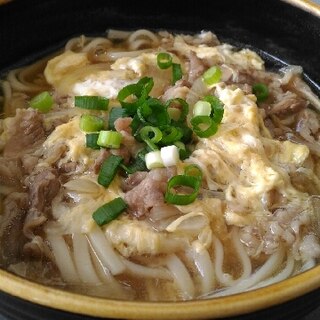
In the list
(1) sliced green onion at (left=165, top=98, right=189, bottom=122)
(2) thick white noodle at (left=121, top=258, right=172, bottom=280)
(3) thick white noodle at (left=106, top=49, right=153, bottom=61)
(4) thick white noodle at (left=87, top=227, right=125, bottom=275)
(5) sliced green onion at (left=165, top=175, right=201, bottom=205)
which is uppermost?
(1) sliced green onion at (left=165, top=98, right=189, bottom=122)

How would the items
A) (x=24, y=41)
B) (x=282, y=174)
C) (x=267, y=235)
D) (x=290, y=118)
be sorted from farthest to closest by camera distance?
(x=24, y=41) < (x=290, y=118) < (x=282, y=174) < (x=267, y=235)

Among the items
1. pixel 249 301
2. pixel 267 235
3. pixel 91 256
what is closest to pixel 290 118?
pixel 267 235

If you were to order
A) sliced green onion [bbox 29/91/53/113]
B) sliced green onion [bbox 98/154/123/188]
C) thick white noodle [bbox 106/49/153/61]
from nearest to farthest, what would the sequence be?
sliced green onion [bbox 98/154/123/188], sliced green onion [bbox 29/91/53/113], thick white noodle [bbox 106/49/153/61]

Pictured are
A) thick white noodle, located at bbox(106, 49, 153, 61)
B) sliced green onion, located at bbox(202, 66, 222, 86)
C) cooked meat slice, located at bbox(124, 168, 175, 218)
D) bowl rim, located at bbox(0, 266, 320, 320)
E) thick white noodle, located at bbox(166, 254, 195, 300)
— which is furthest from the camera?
thick white noodle, located at bbox(106, 49, 153, 61)

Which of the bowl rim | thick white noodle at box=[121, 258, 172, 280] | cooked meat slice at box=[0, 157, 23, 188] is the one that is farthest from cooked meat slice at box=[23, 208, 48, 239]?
the bowl rim

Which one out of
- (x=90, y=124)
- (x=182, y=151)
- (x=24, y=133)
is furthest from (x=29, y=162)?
(x=182, y=151)

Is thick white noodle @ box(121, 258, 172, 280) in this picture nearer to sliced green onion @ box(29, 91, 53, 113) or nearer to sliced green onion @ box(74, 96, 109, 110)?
sliced green onion @ box(74, 96, 109, 110)

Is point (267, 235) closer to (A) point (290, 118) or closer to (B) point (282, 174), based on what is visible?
(B) point (282, 174)
